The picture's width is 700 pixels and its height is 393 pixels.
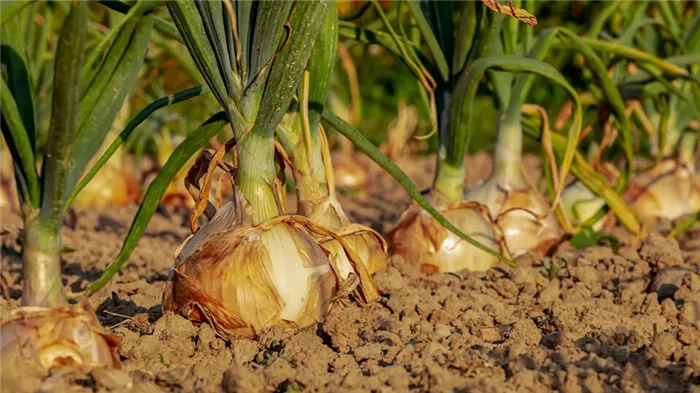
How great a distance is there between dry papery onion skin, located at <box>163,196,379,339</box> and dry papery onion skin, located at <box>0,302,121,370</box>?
29 centimetres

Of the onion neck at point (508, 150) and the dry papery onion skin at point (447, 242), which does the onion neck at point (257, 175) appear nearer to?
the dry papery onion skin at point (447, 242)

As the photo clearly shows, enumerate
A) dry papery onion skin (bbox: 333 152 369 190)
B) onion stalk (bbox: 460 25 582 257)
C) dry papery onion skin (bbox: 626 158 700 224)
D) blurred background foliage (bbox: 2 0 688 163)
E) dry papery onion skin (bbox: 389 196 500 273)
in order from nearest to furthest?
dry papery onion skin (bbox: 389 196 500 273) → onion stalk (bbox: 460 25 582 257) → dry papery onion skin (bbox: 626 158 700 224) → blurred background foliage (bbox: 2 0 688 163) → dry papery onion skin (bbox: 333 152 369 190)

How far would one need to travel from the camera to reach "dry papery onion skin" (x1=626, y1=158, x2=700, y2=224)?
3.45 meters

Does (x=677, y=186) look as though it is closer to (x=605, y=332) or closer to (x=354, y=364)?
(x=605, y=332)

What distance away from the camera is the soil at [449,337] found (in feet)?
4.73

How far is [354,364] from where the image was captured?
1.59 metres

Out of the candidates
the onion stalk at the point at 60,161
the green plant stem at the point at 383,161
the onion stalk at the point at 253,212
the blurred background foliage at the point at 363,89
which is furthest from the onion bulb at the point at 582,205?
the onion stalk at the point at 60,161

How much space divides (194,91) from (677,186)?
2.24 meters

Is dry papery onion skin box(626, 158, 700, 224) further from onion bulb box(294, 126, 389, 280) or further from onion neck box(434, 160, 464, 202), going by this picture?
onion bulb box(294, 126, 389, 280)

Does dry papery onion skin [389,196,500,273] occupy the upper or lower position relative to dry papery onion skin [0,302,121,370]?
upper

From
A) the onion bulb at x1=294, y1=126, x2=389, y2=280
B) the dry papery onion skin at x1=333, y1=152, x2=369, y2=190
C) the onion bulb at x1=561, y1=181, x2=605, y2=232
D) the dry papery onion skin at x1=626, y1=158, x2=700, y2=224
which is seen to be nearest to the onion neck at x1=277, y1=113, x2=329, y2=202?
the onion bulb at x1=294, y1=126, x2=389, y2=280

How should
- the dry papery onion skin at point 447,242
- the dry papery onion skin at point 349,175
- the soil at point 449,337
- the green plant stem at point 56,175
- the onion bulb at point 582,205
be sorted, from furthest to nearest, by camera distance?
the dry papery onion skin at point 349,175 → the onion bulb at point 582,205 → the dry papery onion skin at point 447,242 → the soil at point 449,337 → the green plant stem at point 56,175

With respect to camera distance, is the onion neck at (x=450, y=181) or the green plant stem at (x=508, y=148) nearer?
the onion neck at (x=450, y=181)

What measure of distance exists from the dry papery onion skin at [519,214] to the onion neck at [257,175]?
0.88 metres
